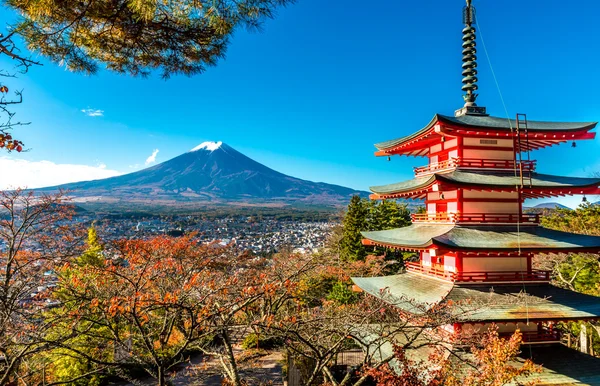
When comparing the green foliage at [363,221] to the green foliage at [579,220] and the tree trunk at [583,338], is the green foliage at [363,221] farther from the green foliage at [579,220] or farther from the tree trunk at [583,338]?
the tree trunk at [583,338]

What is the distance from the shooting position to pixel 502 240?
8.72 meters

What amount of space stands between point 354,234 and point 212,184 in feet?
282

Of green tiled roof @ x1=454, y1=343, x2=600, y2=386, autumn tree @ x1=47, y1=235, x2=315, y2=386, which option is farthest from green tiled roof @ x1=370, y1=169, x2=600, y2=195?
autumn tree @ x1=47, y1=235, x2=315, y2=386

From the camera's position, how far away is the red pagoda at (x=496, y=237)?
325 inches

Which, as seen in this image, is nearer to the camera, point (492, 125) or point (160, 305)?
point (160, 305)

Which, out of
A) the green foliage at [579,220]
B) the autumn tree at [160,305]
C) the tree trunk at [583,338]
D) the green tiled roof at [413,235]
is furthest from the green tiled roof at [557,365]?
the green foliage at [579,220]

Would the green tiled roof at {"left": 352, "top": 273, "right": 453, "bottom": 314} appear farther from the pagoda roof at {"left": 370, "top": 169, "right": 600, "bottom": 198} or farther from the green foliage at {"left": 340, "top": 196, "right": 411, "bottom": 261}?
the green foliage at {"left": 340, "top": 196, "right": 411, "bottom": 261}

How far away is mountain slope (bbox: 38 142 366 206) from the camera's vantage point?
8719 centimetres

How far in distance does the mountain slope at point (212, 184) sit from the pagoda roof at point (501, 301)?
7881cm

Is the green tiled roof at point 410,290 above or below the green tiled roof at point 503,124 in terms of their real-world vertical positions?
below

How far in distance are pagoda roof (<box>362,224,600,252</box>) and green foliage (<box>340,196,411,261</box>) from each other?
13.0 metres

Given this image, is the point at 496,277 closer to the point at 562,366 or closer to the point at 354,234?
the point at 562,366

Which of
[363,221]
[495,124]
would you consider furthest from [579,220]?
[495,124]

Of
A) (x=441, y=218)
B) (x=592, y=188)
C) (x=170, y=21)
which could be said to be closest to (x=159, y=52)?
(x=170, y=21)
